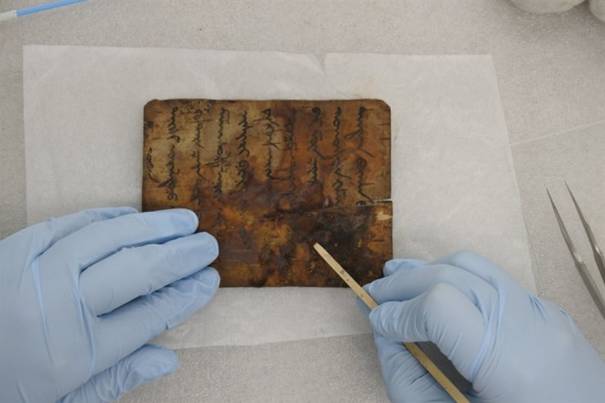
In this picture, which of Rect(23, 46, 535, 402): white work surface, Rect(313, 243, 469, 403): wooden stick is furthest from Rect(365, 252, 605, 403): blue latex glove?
Rect(23, 46, 535, 402): white work surface

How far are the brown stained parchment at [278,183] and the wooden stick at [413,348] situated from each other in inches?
1.6

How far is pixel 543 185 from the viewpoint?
1446mm

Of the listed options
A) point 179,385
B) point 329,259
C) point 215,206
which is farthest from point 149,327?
point 329,259

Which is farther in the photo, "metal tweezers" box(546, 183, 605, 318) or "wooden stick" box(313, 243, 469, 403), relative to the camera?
"metal tweezers" box(546, 183, 605, 318)

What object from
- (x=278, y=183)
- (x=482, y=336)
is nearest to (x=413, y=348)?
(x=482, y=336)

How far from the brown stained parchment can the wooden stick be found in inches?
1.6

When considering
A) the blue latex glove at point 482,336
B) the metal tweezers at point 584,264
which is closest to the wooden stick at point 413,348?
the blue latex glove at point 482,336

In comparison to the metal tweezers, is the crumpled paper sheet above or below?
above

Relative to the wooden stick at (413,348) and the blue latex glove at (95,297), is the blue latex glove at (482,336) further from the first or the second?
the blue latex glove at (95,297)

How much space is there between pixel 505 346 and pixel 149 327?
2.65 ft

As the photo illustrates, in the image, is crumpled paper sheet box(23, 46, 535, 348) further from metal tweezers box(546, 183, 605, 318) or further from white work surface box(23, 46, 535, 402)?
metal tweezers box(546, 183, 605, 318)

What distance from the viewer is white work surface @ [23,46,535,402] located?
4.35ft

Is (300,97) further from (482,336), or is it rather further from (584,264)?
(584,264)

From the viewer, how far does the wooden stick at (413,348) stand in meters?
1.10
